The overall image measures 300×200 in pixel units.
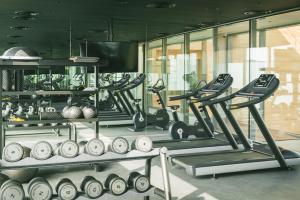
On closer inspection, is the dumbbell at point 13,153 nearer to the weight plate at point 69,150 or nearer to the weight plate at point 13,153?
the weight plate at point 13,153

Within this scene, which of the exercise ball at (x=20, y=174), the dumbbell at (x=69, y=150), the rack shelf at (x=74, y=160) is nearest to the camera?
the rack shelf at (x=74, y=160)

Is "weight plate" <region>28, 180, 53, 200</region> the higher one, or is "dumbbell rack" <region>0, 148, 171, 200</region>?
"dumbbell rack" <region>0, 148, 171, 200</region>

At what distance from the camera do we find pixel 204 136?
24.0 feet

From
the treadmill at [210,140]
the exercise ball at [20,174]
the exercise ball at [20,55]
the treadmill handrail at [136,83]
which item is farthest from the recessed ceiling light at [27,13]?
the exercise ball at [20,174]

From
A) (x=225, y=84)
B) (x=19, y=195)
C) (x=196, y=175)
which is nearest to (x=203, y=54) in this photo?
(x=225, y=84)

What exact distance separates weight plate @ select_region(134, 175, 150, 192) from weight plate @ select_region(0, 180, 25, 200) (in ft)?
3.17

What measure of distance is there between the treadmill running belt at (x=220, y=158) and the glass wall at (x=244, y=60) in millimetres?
2283

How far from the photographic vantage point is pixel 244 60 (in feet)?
29.5

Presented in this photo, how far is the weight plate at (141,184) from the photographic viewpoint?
3.49 m

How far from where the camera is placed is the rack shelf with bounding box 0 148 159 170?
9.77ft

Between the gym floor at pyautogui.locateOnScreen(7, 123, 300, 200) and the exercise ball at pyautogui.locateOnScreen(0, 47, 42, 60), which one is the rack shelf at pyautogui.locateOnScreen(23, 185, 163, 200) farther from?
the exercise ball at pyautogui.locateOnScreen(0, 47, 42, 60)

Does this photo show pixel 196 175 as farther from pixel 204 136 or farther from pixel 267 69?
pixel 267 69

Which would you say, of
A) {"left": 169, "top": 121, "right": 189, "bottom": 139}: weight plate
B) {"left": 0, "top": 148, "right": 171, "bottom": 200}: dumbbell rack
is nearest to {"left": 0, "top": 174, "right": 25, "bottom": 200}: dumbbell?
{"left": 0, "top": 148, "right": 171, "bottom": 200}: dumbbell rack

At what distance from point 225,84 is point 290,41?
142 inches
